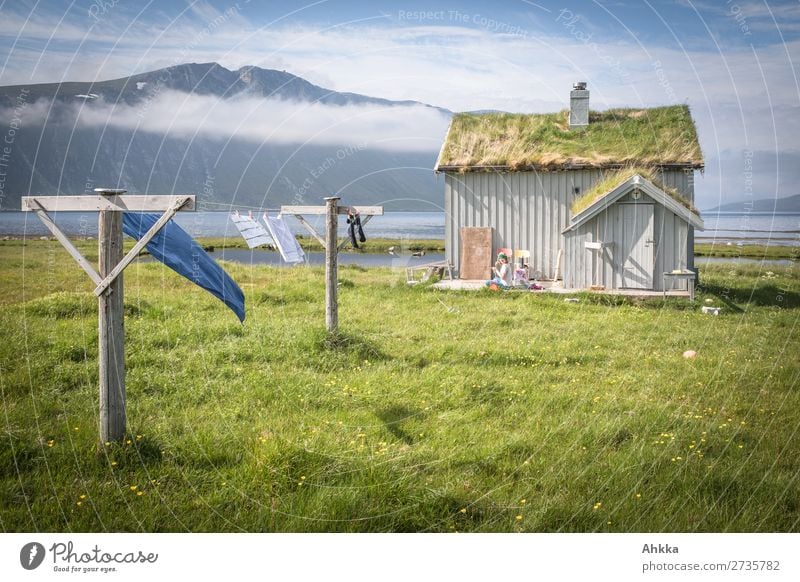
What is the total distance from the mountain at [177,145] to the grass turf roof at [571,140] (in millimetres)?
1130

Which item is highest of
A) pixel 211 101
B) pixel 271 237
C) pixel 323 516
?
pixel 211 101

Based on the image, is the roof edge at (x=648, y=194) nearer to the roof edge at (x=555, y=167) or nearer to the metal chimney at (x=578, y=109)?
the roof edge at (x=555, y=167)

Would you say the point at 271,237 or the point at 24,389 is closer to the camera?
the point at 24,389

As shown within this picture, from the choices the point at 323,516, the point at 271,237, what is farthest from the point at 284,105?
Answer: the point at 323,516

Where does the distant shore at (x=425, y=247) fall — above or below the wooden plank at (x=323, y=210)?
below

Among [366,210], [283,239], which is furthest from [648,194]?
[283,239]

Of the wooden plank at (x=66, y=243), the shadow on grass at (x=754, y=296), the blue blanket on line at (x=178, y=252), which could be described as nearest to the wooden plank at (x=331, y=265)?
the blue blanket on line at (x=178, y=252)

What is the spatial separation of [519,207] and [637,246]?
3.57m

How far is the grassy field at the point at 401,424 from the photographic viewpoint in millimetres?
4719

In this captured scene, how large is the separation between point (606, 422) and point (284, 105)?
7.05 m

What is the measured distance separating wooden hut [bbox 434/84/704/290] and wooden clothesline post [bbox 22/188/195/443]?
12096 mm

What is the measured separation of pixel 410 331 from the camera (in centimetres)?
1066

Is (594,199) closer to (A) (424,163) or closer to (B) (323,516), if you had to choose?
(A) (424,163)

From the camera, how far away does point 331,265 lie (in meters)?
9.81
